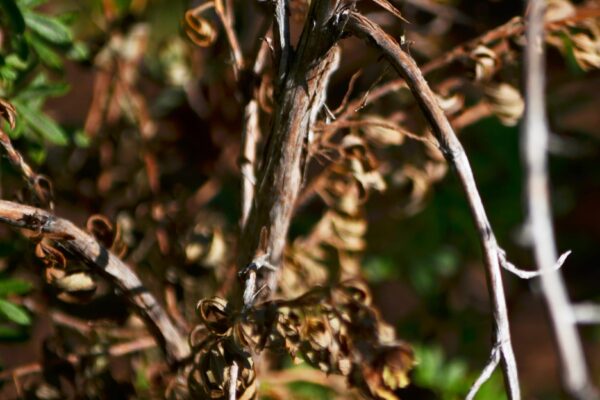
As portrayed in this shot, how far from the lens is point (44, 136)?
3.41 feet

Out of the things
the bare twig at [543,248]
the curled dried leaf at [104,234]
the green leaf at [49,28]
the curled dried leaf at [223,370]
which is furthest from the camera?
the green leaf at [49,28]

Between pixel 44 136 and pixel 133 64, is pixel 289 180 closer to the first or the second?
pixel 44 136

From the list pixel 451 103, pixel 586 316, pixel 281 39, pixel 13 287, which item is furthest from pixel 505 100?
pixel 13 287

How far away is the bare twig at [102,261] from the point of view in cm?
78

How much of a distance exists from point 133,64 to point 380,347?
2.47 feet

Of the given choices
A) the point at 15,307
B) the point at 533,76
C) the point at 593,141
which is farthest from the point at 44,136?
the point at 593,141

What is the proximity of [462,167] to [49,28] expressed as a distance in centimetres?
56

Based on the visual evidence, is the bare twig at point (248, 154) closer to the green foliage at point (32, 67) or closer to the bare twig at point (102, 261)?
the bare twig at point (102, 261)

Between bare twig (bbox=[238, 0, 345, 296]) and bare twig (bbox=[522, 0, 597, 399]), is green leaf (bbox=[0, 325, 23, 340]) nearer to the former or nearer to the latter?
bare twig (bbox=[238, 0, 345, 296])

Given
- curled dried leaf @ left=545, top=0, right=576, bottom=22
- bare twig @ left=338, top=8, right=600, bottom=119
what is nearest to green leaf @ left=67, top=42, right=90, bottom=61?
bare twig @ left=338, top=8, right=600, bottom=119

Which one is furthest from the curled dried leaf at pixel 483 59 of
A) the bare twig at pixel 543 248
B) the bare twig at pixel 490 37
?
Result: the bare twig at pixel 543 248

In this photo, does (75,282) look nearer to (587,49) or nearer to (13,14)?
(13,14)

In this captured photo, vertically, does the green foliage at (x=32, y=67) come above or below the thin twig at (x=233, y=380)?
above

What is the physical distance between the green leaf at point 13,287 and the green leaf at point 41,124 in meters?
0.17
